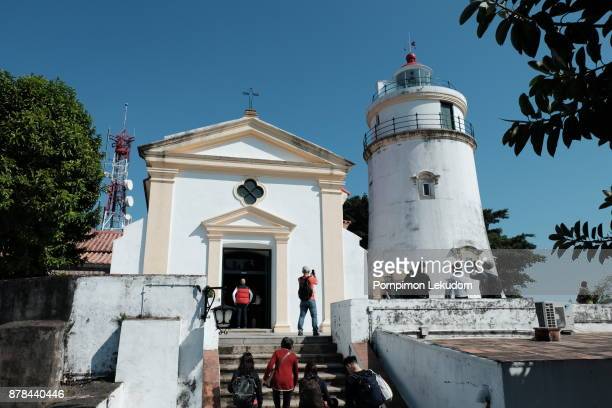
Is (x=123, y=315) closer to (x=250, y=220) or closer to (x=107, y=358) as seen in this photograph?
(x=107, y=358)

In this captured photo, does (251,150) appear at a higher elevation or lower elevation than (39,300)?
higher

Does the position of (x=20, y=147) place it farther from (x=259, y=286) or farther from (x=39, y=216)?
(x=259, y=286)

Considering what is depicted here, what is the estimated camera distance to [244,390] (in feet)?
19.7

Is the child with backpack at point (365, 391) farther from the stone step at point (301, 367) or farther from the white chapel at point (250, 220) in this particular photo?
the white chapel at point (250, 220)

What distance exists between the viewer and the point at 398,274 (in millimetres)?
18734

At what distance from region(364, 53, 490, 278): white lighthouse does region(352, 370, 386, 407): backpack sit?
1373cm

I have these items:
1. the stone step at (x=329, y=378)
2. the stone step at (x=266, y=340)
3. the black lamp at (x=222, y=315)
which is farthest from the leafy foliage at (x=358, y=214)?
the black lamp at (x=222, y=315)

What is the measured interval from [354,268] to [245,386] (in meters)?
7.31

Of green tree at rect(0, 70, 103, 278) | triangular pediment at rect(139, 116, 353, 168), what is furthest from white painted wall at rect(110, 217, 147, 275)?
triangular pediment at rect(139, 116, 353, 168)

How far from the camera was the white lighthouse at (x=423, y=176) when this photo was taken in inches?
747

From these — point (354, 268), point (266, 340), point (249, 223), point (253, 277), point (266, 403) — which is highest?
point (249, 223)

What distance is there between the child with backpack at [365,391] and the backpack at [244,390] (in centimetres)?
130

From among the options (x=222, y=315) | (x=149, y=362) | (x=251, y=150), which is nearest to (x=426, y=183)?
(x=251, y=150)

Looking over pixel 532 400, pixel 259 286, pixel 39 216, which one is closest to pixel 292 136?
pixel 259 286
